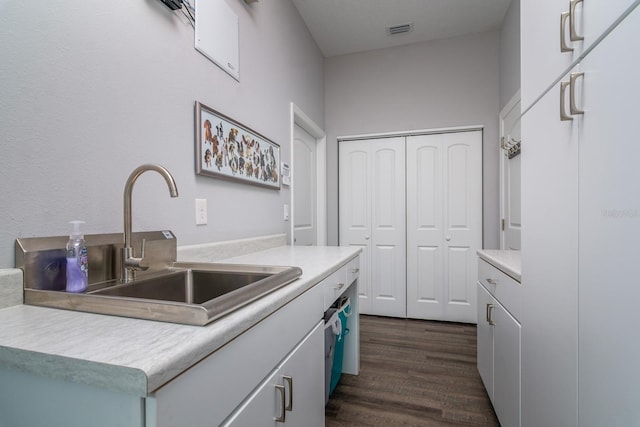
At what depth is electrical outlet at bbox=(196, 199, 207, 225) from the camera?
1.45m

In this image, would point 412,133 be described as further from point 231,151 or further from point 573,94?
point 573,94

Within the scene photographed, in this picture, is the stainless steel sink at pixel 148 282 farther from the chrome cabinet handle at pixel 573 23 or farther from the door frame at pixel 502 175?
the door frame at pixel 502 175

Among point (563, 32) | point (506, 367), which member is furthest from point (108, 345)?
point (506, 367)

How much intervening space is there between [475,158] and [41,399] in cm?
339

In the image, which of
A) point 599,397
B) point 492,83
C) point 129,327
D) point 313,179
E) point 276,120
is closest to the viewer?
point 129,327

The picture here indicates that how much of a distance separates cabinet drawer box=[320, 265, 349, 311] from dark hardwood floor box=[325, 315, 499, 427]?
0.70m

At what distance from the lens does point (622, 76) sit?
643mm

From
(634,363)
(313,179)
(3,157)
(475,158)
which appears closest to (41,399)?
(3,157)

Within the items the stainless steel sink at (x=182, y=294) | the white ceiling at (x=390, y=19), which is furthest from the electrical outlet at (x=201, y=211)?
the white ceiling at (x=390, y=19)

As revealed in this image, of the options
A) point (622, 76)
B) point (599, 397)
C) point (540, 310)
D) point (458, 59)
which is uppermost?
point (458, 59)

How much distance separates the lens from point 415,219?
10.8 feet

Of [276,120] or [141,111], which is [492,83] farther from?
[141,111]

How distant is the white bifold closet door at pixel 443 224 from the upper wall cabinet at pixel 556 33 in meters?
2.01

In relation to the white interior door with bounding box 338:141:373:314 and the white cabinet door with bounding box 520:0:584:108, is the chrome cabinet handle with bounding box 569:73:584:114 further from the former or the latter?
the white interior door with bounding box 338:141:373:314
